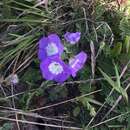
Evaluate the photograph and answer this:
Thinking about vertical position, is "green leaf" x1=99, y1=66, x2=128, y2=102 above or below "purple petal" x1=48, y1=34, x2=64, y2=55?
below

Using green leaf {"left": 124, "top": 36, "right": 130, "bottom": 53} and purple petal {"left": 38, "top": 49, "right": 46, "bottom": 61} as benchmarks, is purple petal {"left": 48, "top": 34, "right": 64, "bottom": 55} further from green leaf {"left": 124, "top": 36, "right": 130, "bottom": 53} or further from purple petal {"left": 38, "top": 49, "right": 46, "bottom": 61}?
green leaf {"left": 124, "top": 36, "right": 130, "bottom": 53}

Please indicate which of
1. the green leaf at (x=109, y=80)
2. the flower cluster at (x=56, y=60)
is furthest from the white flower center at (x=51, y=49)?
the green leaf at (x=109, y=80)

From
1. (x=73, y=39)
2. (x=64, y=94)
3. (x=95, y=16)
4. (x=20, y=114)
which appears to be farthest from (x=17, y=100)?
(x=95, y=16)

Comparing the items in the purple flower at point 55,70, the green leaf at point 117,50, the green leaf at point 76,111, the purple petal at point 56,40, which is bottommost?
the green leaf at point 76,111

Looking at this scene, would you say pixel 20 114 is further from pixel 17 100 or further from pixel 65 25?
pixel 65 25

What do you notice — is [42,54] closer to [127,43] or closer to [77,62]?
[77,62]

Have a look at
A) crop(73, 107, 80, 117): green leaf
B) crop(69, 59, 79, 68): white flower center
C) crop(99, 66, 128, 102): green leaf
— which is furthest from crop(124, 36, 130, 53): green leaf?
crop(73, 107, 80, 117): green leaf

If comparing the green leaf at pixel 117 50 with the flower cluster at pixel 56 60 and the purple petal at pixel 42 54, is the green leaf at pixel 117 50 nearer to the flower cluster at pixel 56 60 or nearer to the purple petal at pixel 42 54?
the flower cluster at pixel 56 60
